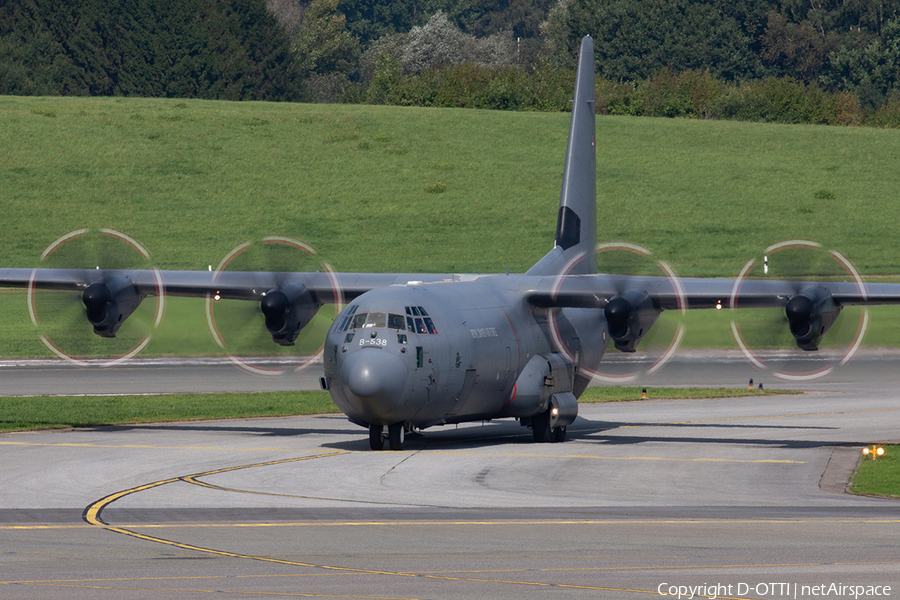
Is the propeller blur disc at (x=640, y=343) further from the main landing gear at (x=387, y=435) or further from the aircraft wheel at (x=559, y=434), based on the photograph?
the main landing gear at (x=387, y=435)

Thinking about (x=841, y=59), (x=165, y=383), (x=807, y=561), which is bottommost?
(x=165, y=383)

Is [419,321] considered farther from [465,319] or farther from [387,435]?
[387,435]

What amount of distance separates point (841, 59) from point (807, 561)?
396 ft

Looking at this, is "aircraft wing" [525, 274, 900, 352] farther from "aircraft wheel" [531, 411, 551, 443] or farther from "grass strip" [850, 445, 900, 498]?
Answer: "grass strip" [850, 445, 900, 498]

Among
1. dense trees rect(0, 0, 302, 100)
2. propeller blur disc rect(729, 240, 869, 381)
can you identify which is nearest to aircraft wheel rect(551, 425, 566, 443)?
propeller blur disc rect(729, 240, 869, 381)

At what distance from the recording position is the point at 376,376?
24.0 metres

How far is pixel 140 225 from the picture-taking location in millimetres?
75375

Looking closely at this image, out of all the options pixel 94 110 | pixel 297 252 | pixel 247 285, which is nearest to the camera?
pixel 247 285

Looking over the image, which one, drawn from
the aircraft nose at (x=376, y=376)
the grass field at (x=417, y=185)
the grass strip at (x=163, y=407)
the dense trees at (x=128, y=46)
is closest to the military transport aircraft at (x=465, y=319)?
the aircraft nose at (x=376, y=376)

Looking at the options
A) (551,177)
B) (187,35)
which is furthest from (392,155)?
(187,35)

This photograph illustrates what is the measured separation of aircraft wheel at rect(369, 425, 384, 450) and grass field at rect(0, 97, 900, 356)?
32.7m

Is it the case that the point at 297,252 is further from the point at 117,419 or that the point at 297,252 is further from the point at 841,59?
the point at 841,59

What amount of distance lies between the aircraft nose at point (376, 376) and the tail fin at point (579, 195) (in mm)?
9432

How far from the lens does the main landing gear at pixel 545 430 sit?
29172 millimetres
